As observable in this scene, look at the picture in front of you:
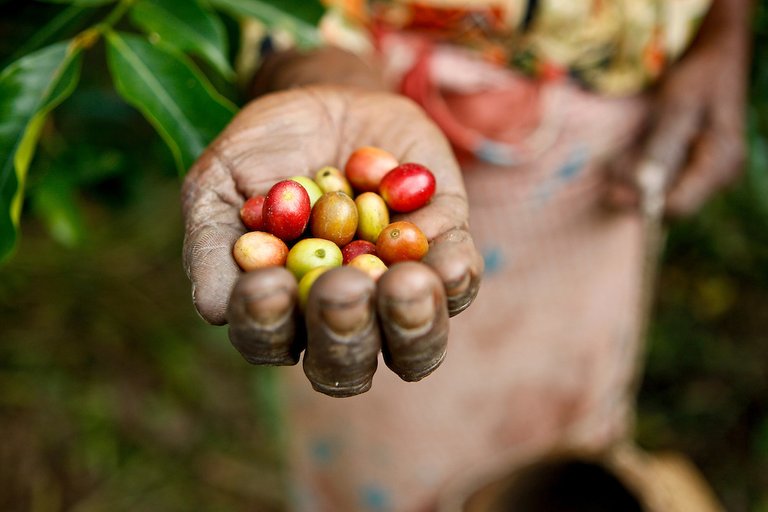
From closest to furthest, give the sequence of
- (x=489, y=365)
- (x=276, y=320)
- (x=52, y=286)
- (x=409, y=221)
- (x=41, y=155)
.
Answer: (x=276, y=320), (x=409, y=221), (x=41, y=155), (x=489, y=365), (x=52, y=286)

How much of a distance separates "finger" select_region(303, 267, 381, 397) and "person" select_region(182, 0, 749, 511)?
8 cm

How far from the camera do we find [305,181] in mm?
1139

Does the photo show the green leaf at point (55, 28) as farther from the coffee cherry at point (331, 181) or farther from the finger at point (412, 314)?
the finger at point (412, 314)

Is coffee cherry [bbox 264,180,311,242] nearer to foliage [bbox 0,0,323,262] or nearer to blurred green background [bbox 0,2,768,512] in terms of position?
foliage [bbox 0,0,323,262]

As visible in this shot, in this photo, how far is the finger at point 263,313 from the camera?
2.63 ft

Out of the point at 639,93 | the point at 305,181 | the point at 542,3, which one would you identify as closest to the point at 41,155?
the point at 305,181

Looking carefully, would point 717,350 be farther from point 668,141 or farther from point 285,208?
point 285,208

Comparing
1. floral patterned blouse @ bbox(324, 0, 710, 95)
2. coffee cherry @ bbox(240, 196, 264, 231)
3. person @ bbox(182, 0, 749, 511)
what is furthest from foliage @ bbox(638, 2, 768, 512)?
coffee cherry @ bbox(240, 196, 264, 231)

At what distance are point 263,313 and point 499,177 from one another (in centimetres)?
108

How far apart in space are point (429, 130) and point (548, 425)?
128cm

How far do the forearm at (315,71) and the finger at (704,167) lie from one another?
2.64 feet

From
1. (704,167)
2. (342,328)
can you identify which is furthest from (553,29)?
(342,328)

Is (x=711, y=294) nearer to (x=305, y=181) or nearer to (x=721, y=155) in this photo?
(x=721, y=155)

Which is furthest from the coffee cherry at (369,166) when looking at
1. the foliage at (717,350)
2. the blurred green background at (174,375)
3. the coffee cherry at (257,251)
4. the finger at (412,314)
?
the foliage at (717,350)
